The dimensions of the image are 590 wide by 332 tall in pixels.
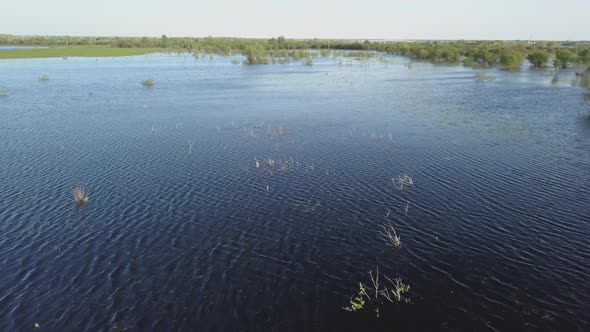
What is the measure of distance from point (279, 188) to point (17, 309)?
15802mm

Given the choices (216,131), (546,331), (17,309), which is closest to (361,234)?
(546,331)

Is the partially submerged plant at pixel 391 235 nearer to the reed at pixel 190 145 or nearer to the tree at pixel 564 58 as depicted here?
the reed at pixel 190 145

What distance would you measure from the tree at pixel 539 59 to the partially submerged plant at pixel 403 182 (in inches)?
4096

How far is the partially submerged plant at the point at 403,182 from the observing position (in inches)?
1038

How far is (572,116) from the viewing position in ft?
157

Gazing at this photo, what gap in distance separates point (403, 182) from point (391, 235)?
776 centimetres

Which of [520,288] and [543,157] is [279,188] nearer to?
[520,288]

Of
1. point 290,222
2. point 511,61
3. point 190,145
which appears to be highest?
point 511,61

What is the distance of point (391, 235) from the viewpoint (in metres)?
20.0

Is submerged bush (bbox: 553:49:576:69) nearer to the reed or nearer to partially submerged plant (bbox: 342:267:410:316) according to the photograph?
the reed

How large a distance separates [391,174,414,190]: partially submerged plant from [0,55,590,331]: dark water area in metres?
0.62

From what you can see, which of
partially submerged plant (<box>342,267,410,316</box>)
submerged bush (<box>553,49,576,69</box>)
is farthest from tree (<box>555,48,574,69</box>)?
partially submerged plant (<box>342,267,410,316</box>)

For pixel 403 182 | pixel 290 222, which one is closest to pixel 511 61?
pixel 403 182

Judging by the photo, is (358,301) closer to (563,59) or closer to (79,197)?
(79,197)
